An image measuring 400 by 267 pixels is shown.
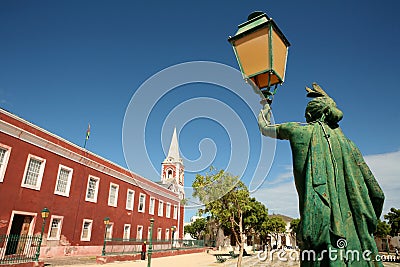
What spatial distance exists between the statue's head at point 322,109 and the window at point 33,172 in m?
16.8

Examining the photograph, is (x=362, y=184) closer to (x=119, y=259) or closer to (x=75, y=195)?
(x=119, y=259)

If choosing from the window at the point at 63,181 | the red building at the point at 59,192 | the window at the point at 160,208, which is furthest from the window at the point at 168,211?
the window at the point at 63,181

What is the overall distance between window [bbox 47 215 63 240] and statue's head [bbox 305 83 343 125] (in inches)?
723

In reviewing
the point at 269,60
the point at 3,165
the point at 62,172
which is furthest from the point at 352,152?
the point at 62,172

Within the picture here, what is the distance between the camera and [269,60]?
194cm

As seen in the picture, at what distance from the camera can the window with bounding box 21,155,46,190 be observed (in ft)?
50.8

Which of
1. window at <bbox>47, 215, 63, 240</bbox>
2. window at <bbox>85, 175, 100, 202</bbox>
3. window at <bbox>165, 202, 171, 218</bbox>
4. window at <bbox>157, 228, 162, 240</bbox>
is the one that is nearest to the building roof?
window at <bbox>85, 175, 100, 202</bbox>

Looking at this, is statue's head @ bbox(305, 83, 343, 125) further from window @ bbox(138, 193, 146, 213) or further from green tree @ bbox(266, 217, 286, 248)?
green tree @ bbox(266, 217, 286, 248)

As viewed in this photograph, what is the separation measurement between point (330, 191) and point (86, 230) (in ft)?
69.5

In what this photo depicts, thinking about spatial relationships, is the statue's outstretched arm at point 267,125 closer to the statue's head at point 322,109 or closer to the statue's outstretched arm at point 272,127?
the statue's outstretched arm at point 272,127

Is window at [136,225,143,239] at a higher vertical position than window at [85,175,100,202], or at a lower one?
lower

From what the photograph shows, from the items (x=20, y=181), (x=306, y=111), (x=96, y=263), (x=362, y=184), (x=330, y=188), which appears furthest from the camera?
(x=96, y=263)

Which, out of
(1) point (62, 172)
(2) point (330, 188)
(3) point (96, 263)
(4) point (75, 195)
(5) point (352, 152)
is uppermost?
(1) point (62, 172)

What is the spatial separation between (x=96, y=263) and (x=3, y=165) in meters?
7.39
